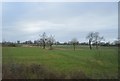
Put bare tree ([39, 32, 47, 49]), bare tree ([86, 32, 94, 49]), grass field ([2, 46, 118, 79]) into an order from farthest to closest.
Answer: bare tree ([39, 32, 47, 49])
bare tree ([86, 32, 94, 49])
grass field ([2, 46, 118, 79])

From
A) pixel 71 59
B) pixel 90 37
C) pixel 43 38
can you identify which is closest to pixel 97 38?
pixel 90 37

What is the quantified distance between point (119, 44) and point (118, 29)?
476 mm

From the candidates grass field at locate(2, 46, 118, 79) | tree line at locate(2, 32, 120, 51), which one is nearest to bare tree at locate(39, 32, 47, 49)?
tree line at locate(2, 32, 120, 51)

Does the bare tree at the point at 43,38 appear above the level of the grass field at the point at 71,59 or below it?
above

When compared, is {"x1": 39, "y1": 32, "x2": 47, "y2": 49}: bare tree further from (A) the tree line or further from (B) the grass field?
(B) the grass field

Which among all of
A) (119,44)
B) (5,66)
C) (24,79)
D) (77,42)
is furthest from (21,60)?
(119,44)

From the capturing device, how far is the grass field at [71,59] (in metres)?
7.04

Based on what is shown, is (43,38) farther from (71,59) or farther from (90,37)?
(90,37)

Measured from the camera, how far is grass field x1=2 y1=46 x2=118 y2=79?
7043mm

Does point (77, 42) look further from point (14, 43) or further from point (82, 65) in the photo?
point (14, 43)

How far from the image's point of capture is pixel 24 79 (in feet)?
23.4

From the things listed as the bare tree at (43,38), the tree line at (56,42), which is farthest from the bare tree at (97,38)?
the bare tree at (43,38)

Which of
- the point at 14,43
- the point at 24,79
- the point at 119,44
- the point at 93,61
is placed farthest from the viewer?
the point at 14,43

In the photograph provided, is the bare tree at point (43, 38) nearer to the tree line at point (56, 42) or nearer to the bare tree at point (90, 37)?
the tree line at point (56, 42)
